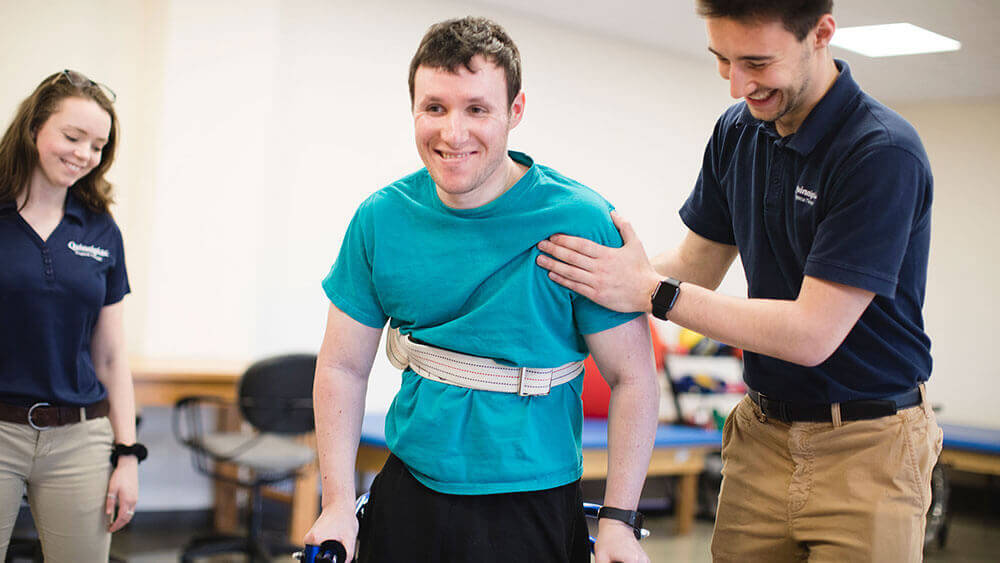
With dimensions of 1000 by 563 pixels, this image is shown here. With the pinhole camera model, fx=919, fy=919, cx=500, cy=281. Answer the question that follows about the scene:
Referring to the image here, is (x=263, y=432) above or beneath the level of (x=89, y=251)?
beneath

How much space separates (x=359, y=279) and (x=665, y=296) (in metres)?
0.55

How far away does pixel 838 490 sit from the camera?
1695 mm

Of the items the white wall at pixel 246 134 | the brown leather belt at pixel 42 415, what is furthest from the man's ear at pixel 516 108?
the white wall at pixel 246 134

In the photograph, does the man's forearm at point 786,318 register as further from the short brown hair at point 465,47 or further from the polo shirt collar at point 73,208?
the polo shirt collar at point 73,208

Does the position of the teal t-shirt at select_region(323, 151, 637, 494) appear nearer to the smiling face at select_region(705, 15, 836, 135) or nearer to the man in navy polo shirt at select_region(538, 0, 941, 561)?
the man in navy polo shirt at select_region(538, 0, 941, 561)

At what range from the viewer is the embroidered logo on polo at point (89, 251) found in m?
2.30

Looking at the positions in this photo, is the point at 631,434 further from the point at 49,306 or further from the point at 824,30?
the point at 49,306

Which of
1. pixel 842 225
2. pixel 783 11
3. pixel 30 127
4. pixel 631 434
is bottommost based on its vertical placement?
pixel 631 434

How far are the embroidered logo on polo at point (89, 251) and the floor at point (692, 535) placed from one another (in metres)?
2.27

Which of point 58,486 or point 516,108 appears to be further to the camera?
point 58,486

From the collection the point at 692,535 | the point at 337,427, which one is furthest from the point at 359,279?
the point at 692,535

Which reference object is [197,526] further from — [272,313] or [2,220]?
[2,220]

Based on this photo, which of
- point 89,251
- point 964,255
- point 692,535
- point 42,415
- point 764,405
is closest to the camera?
point 764,405

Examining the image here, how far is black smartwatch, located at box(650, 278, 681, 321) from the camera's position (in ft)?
5.33
